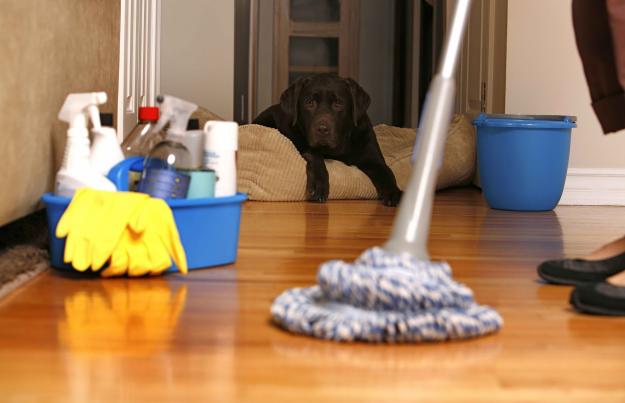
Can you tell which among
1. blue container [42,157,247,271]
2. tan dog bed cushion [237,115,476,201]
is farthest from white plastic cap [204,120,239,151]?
tan dog bed cushion [237,115,476,201]

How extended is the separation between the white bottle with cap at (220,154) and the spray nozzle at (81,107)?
0.74 ft

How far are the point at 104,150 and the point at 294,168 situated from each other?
62.5 inches

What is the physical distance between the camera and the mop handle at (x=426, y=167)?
1215mm

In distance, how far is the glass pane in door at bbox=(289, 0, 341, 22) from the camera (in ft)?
23.6

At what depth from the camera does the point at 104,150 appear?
185cm

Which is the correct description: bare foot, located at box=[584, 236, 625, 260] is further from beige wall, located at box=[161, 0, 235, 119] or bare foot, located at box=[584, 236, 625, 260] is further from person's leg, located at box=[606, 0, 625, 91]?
beige wall, located at box=[161, 0, 235, 119]

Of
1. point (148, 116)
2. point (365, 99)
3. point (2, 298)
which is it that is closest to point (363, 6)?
point (365, 99)

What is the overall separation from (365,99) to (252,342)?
2.67 m

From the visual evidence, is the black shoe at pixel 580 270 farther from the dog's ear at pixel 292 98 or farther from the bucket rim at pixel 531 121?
the dog's ear at pixel 292 98

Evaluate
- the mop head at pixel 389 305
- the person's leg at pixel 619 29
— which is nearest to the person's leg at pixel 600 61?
the person's leg at pixel 619 29

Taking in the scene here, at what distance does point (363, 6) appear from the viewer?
7703 mm

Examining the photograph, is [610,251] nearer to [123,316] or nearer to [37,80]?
[123,316]

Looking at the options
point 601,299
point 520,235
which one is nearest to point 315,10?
point 520,235

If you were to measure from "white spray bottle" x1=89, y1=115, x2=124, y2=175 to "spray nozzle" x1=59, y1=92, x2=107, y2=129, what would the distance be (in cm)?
2
